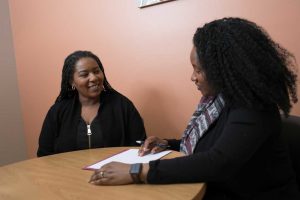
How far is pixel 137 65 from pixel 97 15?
1.86 feet

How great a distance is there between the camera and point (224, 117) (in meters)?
1.21

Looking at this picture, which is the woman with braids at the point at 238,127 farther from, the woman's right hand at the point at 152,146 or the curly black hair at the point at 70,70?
the curly black hair at the point at 70,70

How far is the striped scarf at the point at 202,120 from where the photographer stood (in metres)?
1.27

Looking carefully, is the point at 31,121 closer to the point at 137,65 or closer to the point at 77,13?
the point at 77,13

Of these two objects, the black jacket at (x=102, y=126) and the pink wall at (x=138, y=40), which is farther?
the black jacket at (x=102, y=126)

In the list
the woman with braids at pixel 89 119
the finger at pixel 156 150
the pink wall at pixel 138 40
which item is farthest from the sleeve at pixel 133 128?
the finger at pixel 156 150

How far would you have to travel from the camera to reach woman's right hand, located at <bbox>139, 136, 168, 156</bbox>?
1.52 m

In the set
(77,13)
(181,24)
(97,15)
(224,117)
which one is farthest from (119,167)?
(77,13)

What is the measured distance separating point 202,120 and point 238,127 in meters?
0.30

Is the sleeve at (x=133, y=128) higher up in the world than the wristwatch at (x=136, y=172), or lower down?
lower down

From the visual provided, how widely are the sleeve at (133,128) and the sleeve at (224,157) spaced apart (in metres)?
Answer: 0.97

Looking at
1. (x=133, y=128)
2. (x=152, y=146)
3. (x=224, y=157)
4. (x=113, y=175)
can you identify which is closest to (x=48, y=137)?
(x=133, y=128)

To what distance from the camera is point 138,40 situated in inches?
88.4

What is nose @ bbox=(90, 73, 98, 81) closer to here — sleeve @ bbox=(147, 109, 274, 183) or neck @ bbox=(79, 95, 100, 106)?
neck @ bbox=(79, 95, 100, 106)
